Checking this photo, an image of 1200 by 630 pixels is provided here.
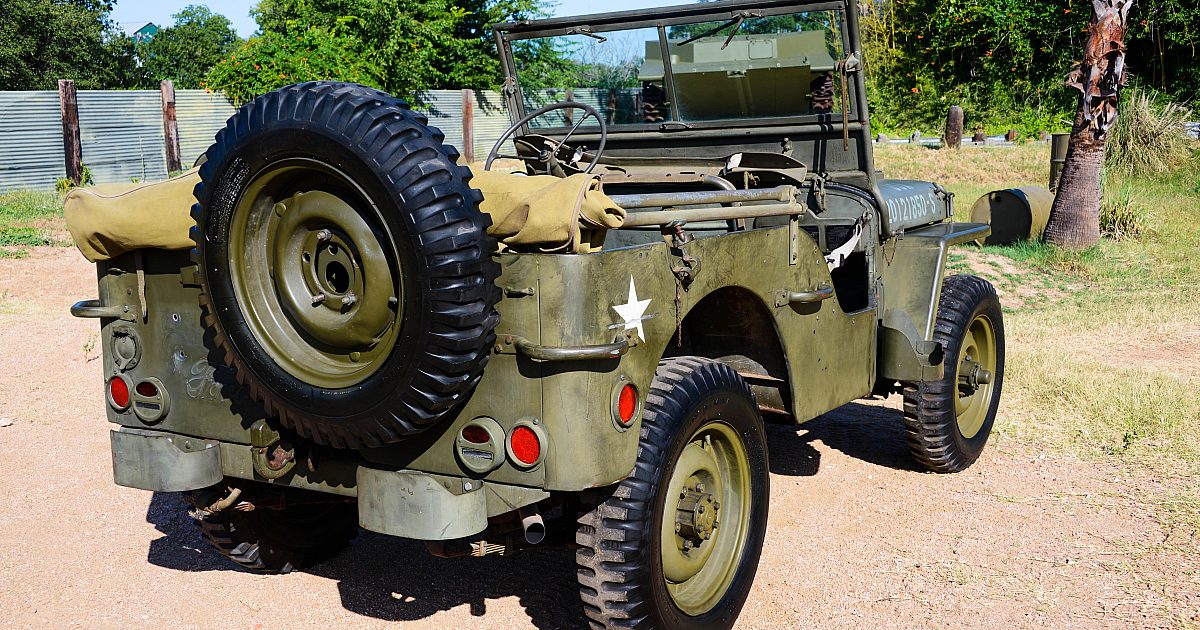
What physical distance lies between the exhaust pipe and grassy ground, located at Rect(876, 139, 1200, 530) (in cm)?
299

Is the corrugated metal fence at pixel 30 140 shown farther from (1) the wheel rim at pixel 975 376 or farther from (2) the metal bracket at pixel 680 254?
(2) the metal bracket at pixel 680 254

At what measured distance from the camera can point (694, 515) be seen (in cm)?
322

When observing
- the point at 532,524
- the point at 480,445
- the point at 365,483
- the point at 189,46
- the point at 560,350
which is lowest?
the point at 532,524

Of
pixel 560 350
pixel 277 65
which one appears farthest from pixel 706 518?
pixel 277 65

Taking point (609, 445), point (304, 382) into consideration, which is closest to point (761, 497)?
point (609, 445)

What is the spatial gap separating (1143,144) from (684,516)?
1472 centimetres

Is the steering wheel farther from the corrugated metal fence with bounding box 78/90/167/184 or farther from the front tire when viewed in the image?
the corrugated metal fence with bounding box 78/90/167/184

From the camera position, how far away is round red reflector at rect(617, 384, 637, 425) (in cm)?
286

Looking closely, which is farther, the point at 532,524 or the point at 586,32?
the point at 586,32

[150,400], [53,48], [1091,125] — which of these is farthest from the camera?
[53,48]

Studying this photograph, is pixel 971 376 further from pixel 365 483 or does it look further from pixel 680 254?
pixel 365 483

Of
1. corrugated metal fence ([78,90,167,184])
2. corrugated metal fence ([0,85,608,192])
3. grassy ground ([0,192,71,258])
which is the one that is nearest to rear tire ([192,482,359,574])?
grassy ground ([0,192,71,258])

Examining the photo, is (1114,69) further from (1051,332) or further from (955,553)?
(955,553)

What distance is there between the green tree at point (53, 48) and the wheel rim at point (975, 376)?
104ft
